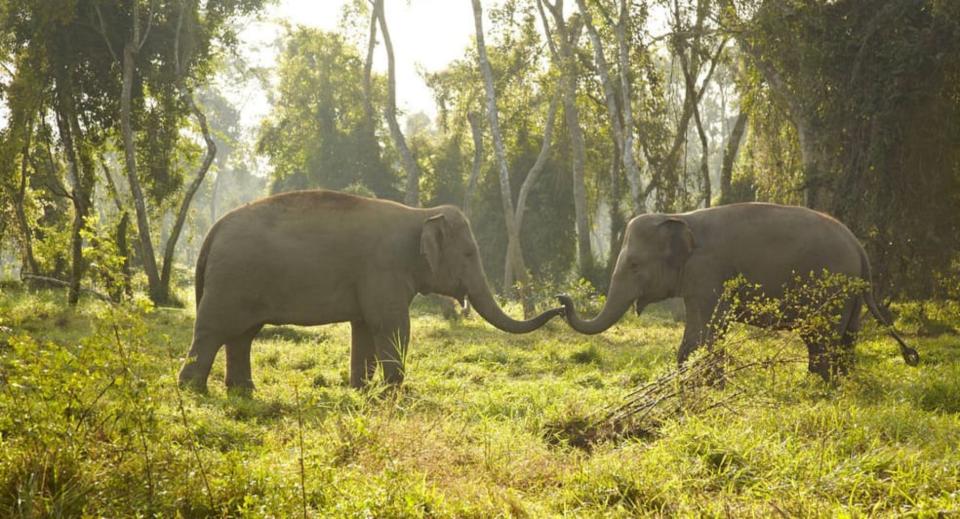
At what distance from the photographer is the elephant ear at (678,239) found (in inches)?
336

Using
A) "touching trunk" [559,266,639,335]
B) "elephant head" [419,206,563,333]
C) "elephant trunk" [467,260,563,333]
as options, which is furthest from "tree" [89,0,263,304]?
"touching trunk" [559,266,639,335]

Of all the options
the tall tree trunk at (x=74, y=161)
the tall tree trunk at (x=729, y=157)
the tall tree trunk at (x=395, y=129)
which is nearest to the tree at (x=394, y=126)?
the tall tree trunk at (x=395, y=129)

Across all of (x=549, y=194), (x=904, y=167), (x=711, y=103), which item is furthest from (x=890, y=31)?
(x=711, y=103)

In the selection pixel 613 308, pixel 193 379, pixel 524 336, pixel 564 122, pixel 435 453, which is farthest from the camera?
pixel 564 122

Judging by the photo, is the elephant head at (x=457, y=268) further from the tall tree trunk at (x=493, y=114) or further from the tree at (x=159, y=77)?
the tree at (x=159, y=77)

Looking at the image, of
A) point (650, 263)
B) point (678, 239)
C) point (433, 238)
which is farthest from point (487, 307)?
point (678, 239)

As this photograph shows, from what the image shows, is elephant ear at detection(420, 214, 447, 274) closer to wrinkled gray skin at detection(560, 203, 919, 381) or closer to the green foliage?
wrinkled gray skin at detection(560, 203, 919, 381)

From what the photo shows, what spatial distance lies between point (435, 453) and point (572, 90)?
50.5 feet

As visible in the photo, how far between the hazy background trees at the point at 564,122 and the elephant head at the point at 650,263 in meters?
4.86

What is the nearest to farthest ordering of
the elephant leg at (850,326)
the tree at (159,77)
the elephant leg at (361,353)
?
the elephant leg at (850,326) → the elephant leg at (361,353) → the tree at (159,77)

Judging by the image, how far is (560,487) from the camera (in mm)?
4582

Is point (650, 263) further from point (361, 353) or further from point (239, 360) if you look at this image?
point (239, 360)

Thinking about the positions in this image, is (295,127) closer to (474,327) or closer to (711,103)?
(474,327)

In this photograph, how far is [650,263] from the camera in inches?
344
